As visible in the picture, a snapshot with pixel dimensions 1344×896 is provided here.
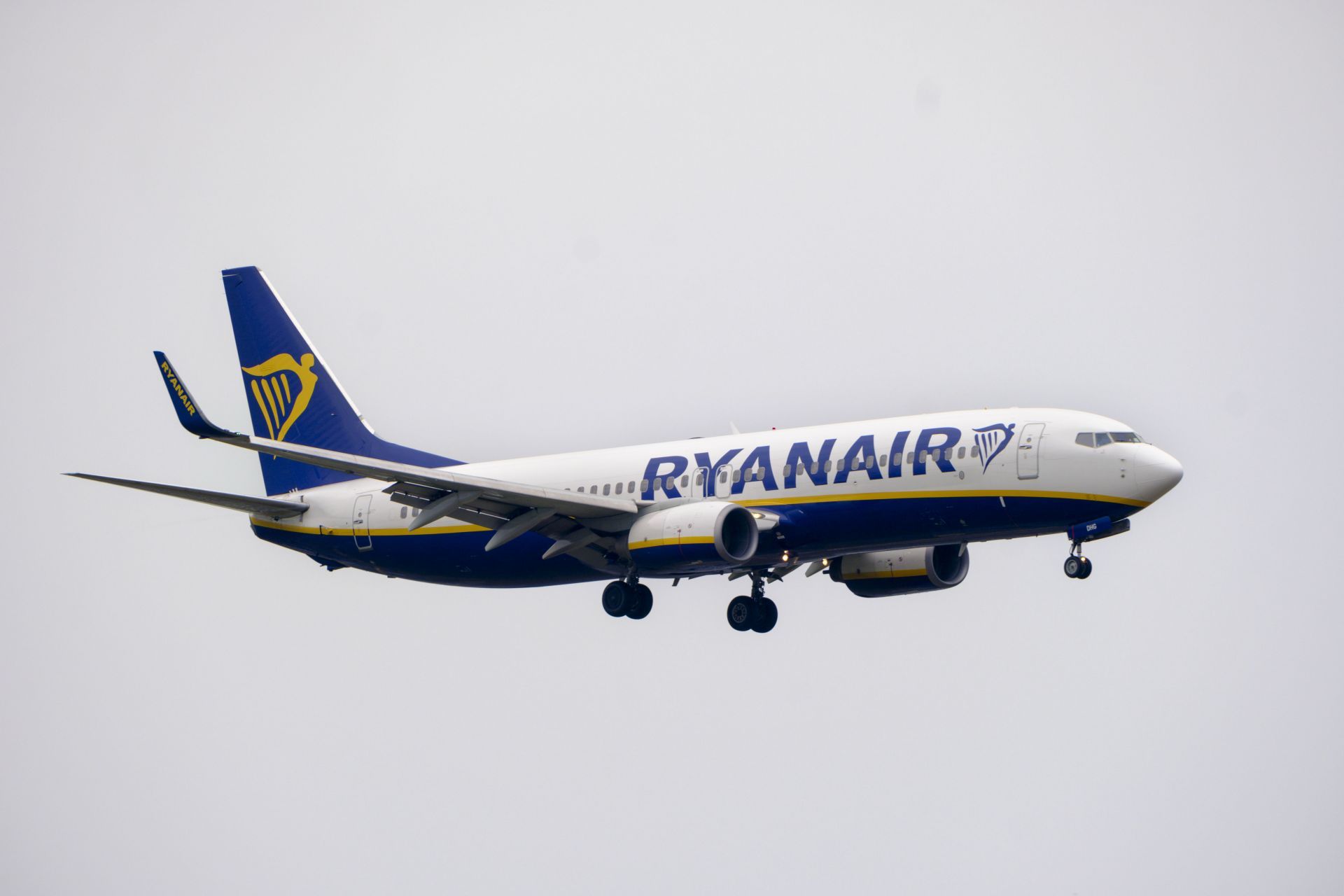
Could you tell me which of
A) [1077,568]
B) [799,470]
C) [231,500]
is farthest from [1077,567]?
[231,500]

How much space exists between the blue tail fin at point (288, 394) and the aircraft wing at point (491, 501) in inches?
313

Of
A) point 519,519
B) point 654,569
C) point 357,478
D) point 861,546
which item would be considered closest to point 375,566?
point 357,478

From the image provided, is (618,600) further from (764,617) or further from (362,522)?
(362,522)

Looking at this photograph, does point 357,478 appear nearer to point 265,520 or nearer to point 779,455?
point 265,520

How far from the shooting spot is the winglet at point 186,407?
42.9 m

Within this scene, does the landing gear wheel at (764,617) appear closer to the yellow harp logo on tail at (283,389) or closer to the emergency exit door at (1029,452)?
the emergency exit door at (1029,452)

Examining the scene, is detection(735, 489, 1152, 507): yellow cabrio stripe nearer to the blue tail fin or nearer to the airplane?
the airplane

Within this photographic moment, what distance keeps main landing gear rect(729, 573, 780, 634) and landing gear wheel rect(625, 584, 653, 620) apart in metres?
2.81

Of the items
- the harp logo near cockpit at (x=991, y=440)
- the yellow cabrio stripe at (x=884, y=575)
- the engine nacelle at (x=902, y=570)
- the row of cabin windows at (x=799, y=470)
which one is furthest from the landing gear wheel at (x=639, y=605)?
Result: the harp logo near cockpit at (x=991, y=440)

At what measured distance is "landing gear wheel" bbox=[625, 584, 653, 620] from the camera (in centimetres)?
4981

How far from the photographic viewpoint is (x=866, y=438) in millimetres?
46594

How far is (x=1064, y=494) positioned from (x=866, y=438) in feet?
17.5

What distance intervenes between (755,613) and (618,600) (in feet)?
13.4

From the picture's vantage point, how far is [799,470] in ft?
156
